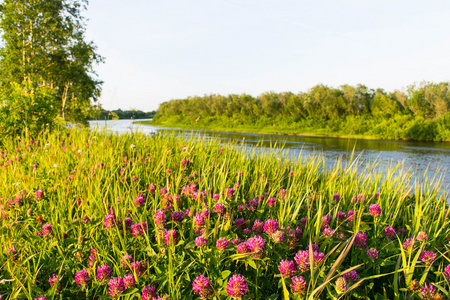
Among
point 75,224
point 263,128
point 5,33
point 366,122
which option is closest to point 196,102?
point 263,128

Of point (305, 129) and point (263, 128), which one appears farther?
point (263, 128)

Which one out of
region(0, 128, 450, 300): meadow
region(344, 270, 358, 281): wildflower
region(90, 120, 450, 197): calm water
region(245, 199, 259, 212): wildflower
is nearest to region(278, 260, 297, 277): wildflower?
region(0, 128, 450, 300): meadow

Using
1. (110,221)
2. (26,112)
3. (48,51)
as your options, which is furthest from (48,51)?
(110,221)

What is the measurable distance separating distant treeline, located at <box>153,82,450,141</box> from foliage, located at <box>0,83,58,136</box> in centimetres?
2259

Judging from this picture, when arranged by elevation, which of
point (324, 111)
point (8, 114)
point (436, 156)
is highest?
point (324, 111)

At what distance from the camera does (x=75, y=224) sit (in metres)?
2.09

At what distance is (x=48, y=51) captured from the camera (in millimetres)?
26703

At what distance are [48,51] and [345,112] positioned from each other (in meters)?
45.8

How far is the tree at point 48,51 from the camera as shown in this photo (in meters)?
23.5

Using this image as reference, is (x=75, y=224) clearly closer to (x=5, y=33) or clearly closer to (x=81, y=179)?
(x=81, y=179)

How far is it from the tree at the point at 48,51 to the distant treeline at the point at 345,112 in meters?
12.0

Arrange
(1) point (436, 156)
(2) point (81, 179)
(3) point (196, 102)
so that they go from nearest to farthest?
(2) point (81, 179), (1) point (436, 156), (3) point (196, 102)

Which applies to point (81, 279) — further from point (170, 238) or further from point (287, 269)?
point (287, 269)

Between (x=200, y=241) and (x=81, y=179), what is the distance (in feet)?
6.68
